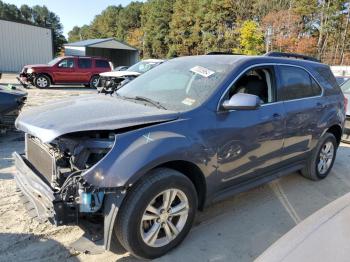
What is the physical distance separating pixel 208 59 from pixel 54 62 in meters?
16.0

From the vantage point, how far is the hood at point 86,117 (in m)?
2.73

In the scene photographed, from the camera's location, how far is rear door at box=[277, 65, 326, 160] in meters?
4.11

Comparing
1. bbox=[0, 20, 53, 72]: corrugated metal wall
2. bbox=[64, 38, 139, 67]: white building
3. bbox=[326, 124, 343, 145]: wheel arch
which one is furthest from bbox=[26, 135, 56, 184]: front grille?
bbox=[64, 38, 139, 67]: white building

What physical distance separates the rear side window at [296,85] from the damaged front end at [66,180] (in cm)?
238

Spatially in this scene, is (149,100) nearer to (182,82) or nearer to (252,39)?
(182,82)

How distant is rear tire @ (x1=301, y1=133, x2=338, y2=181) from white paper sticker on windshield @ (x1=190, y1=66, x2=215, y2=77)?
7.25 ft

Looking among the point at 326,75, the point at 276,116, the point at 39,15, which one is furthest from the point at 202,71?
the point at 39,15

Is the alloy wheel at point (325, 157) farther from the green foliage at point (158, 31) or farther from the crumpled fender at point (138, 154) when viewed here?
the green foliage at point (158, 31)

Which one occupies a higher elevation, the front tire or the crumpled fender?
the crumpled fender

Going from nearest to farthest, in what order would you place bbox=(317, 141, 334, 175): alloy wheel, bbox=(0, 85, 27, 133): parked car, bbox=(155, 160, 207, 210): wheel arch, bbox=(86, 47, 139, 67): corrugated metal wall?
bbox=(155, 160, 207, 210): wheel arch → bbox=(317, 141, 334, 175): alloy wheel → bbox=(0, 85, 27, 133): parked car → bbox=(86, 47, 139, 67): corrugated metal wall

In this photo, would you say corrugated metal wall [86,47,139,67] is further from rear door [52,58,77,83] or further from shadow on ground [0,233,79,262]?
shadow on ground [0,233,79,262]

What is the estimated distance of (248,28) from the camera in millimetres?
44312

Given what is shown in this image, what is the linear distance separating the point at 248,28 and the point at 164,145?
44.8m

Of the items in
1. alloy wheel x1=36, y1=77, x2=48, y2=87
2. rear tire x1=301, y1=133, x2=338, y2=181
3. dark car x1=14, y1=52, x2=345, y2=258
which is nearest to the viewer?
dark car x1=14, y1=52, x2=345, y2=258
